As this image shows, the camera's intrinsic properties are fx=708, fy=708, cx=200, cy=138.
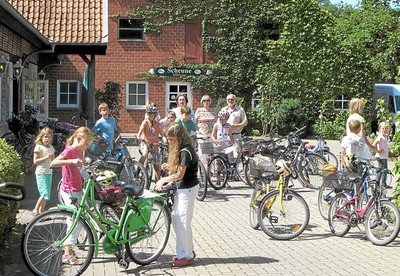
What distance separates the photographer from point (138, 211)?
7.16 m

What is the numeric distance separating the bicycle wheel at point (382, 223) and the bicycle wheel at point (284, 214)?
2.50 ft

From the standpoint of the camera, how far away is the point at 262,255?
26.2 ft

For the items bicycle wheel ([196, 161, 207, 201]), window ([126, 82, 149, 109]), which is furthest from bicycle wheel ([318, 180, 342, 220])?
window ([126, 82, 149, 109])

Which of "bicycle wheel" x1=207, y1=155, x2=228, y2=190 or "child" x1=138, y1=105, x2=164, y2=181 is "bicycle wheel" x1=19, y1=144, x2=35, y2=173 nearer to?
"child" x1=138, y1=105, x2=164, y2=181

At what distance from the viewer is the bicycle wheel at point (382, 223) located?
8.38 m

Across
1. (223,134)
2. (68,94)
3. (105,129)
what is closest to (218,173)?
(223,134)

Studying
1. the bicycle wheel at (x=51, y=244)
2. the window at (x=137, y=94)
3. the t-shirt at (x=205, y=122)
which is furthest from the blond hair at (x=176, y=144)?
the window at (x=137, y=94)

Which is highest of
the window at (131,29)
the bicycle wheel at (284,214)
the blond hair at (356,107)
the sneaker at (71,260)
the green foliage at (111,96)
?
the window at (131,29)

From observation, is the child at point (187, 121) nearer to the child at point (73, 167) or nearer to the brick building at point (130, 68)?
the child at point (73, 167)

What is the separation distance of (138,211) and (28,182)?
730cm

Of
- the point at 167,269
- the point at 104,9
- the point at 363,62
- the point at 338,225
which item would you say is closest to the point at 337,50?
the point at 363,62

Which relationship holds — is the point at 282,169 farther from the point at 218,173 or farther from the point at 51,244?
the point at 218,173

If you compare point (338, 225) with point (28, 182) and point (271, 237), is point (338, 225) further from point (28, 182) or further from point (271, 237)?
point (28, 182)

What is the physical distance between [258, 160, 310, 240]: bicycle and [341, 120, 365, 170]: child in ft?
5.97
